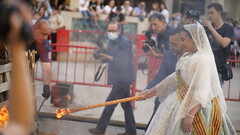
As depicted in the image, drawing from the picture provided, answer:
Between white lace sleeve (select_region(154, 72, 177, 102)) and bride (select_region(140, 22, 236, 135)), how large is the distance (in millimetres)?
196

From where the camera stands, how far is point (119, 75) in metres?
6.78

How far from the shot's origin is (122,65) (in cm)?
684

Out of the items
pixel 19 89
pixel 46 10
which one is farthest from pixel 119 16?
pixel 19 89

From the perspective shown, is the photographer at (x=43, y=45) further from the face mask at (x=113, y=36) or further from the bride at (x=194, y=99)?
the bride at (x=194, y=99)

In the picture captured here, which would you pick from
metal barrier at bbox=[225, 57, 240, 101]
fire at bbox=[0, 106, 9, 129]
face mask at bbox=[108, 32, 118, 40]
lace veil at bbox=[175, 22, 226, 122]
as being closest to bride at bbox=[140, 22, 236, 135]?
lace veil at bbox=[175, 22, 226, 122]

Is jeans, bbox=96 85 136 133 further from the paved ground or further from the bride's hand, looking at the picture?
the bride's hand

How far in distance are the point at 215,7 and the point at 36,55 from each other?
7.64 ft

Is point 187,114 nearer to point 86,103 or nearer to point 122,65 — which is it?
point 122,65

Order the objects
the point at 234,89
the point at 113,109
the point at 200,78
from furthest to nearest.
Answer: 1. the point at 234,89
2. the point at 113,109
3. the point at 200,78

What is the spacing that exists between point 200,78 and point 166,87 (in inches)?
23.9

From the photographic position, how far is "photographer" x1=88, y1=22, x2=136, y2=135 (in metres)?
6.74

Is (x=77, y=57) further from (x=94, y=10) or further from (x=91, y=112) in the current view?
(x=91, y=112)

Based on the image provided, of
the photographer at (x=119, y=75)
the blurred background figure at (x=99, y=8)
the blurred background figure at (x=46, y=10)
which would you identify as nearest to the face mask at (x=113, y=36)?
the photographer at (x=119, y=75)

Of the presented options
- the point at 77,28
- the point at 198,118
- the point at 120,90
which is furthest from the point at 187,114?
the point at 77,28
